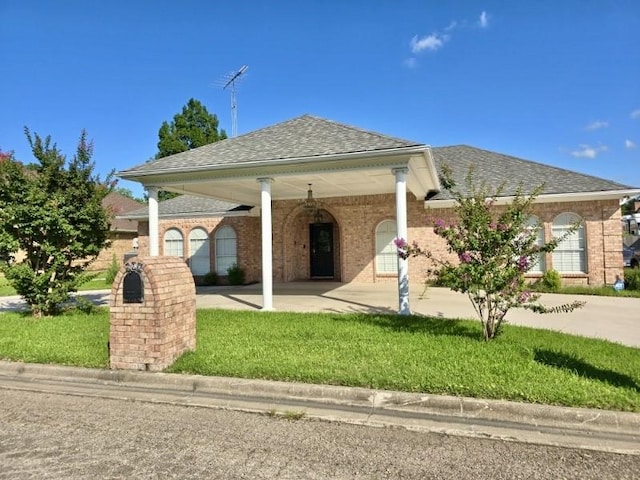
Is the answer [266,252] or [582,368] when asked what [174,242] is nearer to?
[266,252]

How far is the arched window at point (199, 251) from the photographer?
737 inches

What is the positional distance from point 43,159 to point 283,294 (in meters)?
7.07

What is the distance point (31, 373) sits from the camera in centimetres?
604

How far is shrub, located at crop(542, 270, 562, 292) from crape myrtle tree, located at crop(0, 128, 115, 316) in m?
12.4

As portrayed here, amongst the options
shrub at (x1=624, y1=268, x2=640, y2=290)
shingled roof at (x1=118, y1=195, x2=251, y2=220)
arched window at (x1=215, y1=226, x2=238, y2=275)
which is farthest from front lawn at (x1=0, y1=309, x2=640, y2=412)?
shingled roof at (x1=118, y1=195, x2=251, y2=220)

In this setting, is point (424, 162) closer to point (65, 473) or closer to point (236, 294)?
point (236, 294)

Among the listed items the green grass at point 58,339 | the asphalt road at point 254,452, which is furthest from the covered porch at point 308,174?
the asphalt road at point 254,452

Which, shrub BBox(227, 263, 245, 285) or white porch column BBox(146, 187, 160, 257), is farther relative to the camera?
shrub BBox(227, 263, 245, 285)

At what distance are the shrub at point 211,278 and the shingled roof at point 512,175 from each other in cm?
927

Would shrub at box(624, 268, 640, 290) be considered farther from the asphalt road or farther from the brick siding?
the asphalt road

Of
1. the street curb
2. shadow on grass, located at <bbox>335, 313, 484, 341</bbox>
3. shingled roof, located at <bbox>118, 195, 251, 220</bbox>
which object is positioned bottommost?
the street curb

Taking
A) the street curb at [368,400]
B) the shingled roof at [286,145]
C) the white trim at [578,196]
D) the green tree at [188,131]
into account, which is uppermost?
the green tree at [188,131]

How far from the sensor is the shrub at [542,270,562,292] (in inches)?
527

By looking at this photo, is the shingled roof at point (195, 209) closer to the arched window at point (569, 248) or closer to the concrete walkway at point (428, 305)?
the concrete walkway at point (428, 305)
